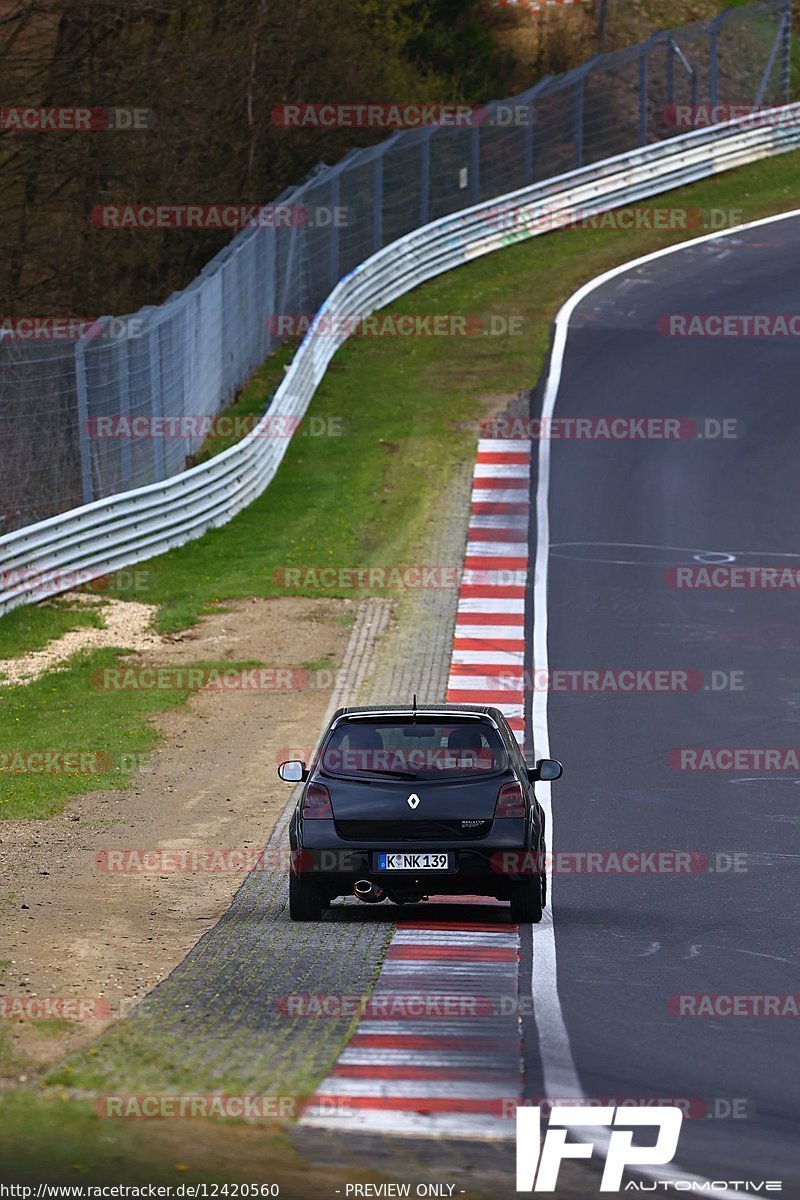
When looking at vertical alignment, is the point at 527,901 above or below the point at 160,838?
above

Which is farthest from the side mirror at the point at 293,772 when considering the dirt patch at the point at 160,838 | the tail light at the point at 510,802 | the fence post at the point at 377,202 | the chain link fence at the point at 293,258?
the fence post at the point at 377,202

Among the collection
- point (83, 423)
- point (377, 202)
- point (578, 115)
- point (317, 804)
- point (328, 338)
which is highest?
point (578, 115)

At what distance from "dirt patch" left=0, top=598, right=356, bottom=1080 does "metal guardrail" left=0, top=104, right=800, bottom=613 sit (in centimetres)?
201

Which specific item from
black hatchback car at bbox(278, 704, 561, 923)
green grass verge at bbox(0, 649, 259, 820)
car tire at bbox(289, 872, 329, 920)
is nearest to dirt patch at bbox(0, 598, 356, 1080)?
green grass verge at bbox(0, 649, 259, 820)

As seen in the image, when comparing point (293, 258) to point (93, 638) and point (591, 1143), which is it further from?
point (591, 1143)

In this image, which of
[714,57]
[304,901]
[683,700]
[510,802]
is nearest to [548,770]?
[510,802]

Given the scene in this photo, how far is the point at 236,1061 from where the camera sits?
27.6 ft

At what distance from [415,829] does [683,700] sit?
854cm

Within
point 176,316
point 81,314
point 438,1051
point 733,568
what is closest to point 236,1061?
point 438,1051

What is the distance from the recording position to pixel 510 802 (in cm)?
1188

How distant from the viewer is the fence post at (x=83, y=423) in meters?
23.9

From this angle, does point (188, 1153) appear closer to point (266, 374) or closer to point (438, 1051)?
point (438, 1051)

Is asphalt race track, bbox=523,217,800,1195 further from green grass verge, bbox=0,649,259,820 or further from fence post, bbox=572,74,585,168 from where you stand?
fence post, bbox=572,74,585,168

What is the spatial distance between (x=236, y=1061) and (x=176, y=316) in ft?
66.5
